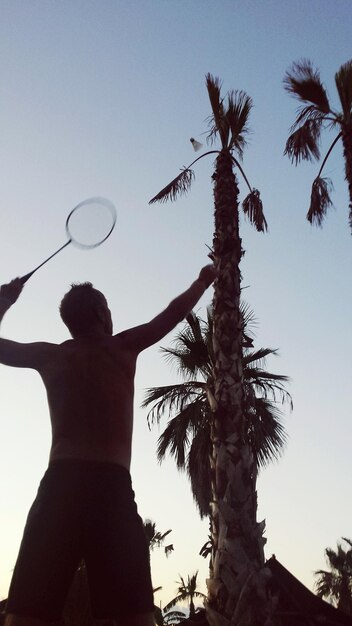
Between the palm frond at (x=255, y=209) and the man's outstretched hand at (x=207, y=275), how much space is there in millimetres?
10150

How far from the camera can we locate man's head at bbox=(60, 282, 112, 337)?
3.28 m

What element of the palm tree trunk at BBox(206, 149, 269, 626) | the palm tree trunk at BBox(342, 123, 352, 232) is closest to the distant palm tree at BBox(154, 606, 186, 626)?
the palm tree trunk at BBox(206, 149, 269, 626)

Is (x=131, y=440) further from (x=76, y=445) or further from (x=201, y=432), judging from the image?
(x=201, y=432)

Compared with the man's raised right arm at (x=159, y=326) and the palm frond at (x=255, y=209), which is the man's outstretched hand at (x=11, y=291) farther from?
the palm frond at (x=255, y=209)

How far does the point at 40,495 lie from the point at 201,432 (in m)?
13.9

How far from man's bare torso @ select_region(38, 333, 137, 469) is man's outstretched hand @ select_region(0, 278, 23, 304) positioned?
1.74ft

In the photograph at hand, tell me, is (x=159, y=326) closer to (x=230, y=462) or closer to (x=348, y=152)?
(x=230, y=462)

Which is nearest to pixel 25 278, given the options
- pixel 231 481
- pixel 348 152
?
pixel 231 481

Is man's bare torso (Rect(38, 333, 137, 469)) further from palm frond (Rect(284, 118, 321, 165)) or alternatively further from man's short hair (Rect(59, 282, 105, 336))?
palm frond (Rect(284, 118, 321, 165))

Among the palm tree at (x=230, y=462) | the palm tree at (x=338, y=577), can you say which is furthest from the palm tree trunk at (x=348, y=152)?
the palm tree at (x=338, y=577)

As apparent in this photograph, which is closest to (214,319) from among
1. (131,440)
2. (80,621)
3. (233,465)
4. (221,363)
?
(221,363)

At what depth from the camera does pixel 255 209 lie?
45.0ft

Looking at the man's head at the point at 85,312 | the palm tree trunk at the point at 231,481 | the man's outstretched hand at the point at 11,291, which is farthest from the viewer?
the palm tree trunk at the point at 231,481

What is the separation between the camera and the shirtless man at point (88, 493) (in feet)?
8.95
